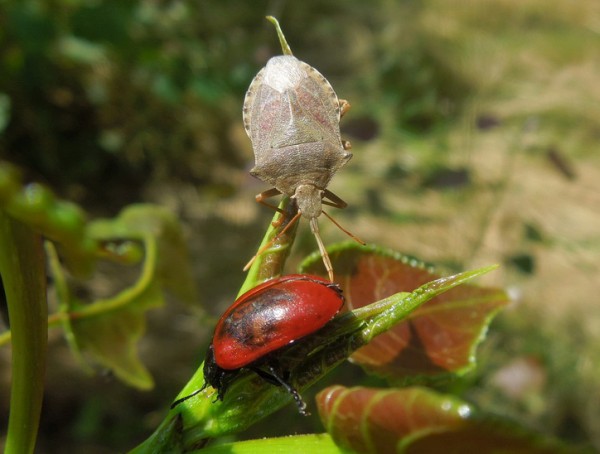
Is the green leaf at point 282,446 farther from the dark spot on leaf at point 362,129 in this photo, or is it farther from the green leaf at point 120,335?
the dark spot on leaf at point 362,129

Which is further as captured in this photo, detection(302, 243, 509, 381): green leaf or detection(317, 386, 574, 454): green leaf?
detection(302, 243, 509, 381): green leaf

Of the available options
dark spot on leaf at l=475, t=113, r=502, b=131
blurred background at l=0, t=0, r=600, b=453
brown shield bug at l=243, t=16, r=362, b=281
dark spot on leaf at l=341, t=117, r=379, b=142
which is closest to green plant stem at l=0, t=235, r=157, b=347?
brown shield bug at l=243, t=16, r=362, b=281

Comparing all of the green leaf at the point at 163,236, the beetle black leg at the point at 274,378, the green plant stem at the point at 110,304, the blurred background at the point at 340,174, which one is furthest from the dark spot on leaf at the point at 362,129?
the beetle black leg at the point at 274,378

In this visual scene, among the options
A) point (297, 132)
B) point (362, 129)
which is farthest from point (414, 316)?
point (362, 129)

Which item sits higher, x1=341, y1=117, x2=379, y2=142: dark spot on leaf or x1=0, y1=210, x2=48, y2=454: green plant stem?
x1=341, y1=117, x2=379, y2=142: dark spot on leaf

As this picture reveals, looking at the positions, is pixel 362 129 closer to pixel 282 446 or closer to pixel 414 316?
pixel 414 316

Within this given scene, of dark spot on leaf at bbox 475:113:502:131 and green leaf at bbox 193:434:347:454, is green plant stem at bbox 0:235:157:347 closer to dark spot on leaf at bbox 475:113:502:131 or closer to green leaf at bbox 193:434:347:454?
green leaf at bbox 193:434:347:454

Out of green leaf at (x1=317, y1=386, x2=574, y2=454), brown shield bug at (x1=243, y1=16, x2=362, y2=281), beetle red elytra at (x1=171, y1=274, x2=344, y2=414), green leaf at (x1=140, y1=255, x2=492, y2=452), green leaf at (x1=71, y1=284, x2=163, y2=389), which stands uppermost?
brown shield bug at (x1=243, y1=16, x2=362, y2=281)
